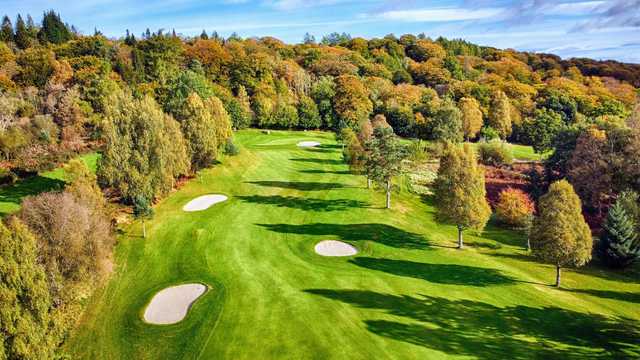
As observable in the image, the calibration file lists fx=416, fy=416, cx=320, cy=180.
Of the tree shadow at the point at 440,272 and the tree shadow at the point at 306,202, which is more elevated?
the tree shadow at the point at 306,202

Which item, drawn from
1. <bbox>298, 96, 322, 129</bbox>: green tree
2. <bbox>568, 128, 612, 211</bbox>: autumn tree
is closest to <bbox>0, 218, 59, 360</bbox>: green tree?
<bbox>568, 128, 612, 211</bbox>: autumn tree

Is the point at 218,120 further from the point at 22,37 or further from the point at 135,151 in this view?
the point at 22,37

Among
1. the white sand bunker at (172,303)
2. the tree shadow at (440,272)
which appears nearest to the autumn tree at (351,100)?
the tree shadow at (440,272)

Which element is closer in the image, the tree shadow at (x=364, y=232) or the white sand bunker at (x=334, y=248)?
the white sand bunker at (x=334, y=248)

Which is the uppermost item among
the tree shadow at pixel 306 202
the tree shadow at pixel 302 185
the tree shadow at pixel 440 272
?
the tree shadow at pixel 302 185

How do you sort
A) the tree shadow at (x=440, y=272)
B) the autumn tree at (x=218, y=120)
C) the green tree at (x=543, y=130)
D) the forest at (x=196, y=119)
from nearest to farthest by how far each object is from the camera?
the forest at (x=196, y=119)
the tree shadow at (x=440, y=272)
the autumn tree at (x=218, y=120)
the green tree at (x=543, y=130)

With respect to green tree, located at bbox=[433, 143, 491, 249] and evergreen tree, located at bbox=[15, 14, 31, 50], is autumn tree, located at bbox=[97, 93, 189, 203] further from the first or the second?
evergreen tree, located at bbox=[15, 14, 31, 50]

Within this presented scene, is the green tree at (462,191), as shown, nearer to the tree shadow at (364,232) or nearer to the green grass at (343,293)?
the green grass at (343,293)
